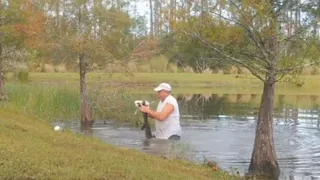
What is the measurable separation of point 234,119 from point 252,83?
1041 inches

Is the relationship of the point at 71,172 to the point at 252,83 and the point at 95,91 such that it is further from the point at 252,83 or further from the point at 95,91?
the point at 252,83

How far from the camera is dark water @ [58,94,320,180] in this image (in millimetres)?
13258

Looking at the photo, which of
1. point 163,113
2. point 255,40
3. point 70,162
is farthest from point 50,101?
point 70,162

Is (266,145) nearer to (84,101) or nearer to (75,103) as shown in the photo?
(84,101)

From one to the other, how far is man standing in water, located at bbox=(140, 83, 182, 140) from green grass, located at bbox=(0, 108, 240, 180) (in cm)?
310

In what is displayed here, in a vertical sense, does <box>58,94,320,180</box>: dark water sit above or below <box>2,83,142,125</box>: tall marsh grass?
below

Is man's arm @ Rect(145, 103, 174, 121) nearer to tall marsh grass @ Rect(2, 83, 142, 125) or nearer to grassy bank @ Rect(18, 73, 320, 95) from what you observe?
tall marsh grass @ Rect(2, 83, 142, 125)

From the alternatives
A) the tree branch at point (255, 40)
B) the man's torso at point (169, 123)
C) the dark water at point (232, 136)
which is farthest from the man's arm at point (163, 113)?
the tree branch at point (255, 40)

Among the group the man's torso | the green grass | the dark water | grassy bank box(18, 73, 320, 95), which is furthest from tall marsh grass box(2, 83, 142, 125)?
grassy bank box(18, 73, 320, 95)

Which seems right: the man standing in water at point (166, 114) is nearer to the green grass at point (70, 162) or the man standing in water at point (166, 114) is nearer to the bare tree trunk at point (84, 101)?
the green grass at point (70, 162)

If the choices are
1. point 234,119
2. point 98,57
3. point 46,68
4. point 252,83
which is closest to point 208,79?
point 252,83

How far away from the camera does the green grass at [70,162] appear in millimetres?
7098

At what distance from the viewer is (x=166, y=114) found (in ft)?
44.0

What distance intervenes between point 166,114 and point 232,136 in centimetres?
577
